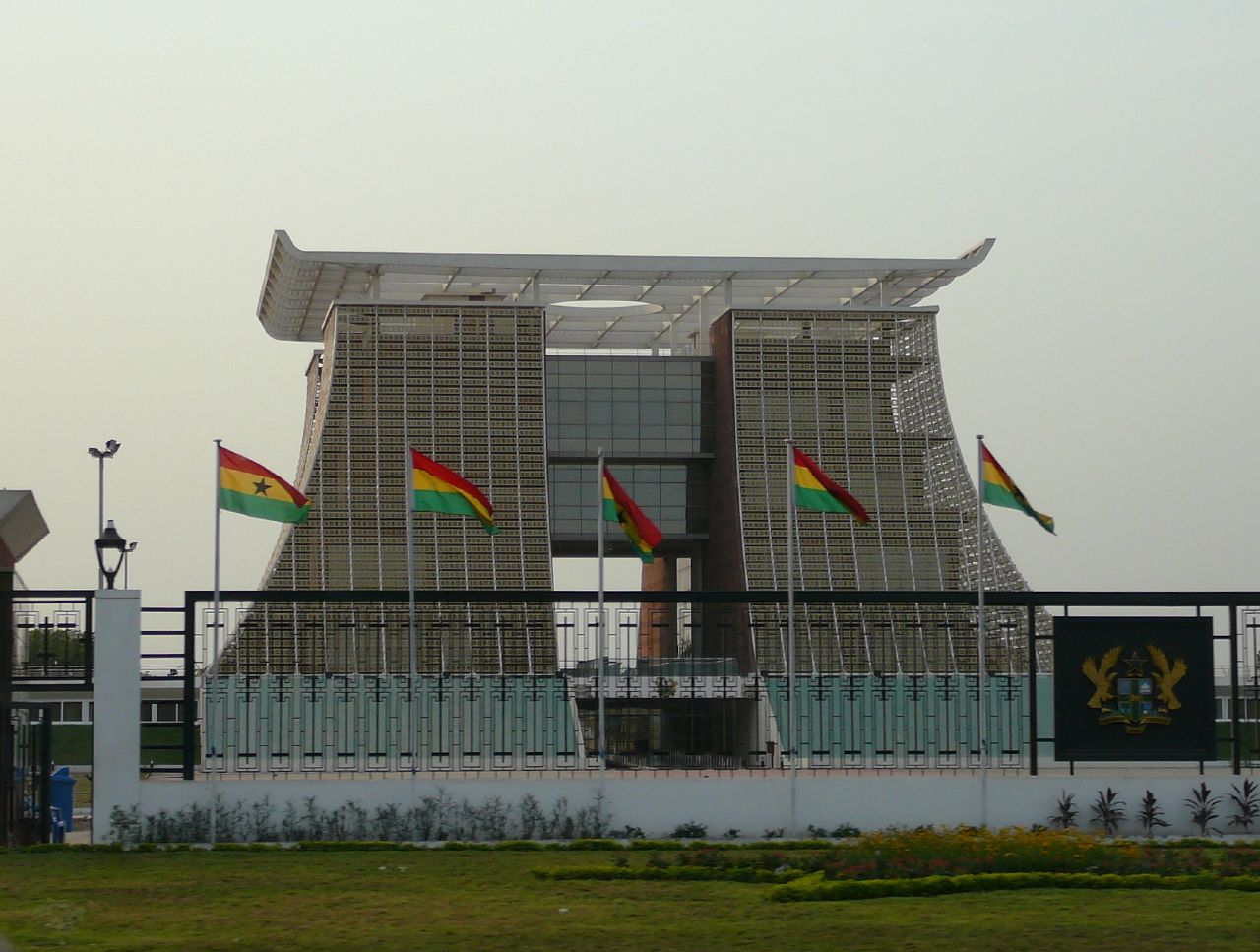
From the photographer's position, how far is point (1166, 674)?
2308cm

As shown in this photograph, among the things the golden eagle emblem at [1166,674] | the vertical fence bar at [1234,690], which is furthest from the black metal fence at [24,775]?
the vertical fence bar at [1234,690]

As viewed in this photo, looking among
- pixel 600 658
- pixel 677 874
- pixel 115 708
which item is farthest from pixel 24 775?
pixel 677 874

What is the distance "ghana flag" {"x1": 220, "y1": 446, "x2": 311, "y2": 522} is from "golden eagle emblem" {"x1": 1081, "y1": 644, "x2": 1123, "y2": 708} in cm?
955

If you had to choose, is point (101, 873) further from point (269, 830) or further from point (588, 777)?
point (588, 777)

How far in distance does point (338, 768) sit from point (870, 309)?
1457 inches

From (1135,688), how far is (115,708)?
39.2ft

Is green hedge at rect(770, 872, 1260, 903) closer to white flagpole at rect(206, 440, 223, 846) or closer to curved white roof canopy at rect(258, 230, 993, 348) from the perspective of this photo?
white flagpole at rect(206, 440, 223, 846)

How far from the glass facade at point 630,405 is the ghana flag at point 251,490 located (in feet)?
120

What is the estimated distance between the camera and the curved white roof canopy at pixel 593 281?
177 ft

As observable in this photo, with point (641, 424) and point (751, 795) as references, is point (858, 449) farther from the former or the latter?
point (751, 795)

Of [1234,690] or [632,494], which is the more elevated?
[632,494]

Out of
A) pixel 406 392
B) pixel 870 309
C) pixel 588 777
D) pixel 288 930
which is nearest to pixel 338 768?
pixel 588 777

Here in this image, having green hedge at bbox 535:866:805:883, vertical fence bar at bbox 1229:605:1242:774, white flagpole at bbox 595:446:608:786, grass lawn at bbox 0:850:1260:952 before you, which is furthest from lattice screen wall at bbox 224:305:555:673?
grass lawn at bbox 0:850:1260:952

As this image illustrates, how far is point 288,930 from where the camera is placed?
48.0ft
